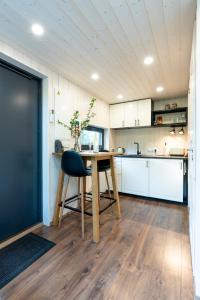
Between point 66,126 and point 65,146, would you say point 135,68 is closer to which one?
point 66,126

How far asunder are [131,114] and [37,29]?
2.75 metres

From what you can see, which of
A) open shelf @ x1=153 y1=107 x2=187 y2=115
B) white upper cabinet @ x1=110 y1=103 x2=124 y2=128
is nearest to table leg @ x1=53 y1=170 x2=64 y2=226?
white upper cabinet @ x1=110 y1=103 x2=124 y2=128

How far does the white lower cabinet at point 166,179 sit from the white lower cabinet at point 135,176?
0.42 ft

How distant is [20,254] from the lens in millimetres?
1719

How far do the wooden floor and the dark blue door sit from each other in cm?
40

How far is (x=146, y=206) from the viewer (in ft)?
10.1

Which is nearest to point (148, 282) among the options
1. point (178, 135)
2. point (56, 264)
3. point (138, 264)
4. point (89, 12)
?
point (138, 264)

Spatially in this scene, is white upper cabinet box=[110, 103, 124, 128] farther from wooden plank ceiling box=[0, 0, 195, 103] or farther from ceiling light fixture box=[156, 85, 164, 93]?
wooden plank ceiling box=[0, 0, 195, 103]

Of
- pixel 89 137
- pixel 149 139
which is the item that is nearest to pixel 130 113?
pixel 149 139

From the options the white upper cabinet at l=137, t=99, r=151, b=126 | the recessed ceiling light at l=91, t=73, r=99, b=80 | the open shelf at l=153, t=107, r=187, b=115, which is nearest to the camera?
the recessed ceiling light at l=91, t=73, r=99, b=80

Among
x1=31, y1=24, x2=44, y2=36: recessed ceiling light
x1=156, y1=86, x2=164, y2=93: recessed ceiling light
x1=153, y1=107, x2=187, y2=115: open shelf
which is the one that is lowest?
x1=153, y1=107, x2=187, y2=115: open shelf

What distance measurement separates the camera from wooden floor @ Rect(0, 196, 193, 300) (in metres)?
1.27

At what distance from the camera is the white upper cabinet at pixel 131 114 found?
12.3ft

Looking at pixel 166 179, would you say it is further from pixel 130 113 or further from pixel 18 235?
pixel 18 235
